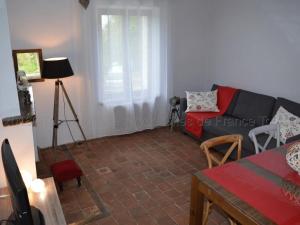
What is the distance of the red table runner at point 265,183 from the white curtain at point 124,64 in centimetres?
260

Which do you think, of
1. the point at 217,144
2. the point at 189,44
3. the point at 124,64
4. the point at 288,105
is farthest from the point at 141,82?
the point at 217,144

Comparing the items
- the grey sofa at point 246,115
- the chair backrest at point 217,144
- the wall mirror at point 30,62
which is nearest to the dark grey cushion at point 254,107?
the grey sofa at point 246,115

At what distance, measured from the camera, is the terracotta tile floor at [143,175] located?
2582mm

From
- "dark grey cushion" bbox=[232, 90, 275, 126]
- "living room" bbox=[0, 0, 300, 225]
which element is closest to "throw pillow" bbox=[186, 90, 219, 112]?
"living room" bbox=[0, 0, 300, 225]

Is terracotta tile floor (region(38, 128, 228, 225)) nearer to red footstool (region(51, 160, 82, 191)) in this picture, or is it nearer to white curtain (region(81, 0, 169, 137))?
red footstool (region(51, 160, 82, 191))

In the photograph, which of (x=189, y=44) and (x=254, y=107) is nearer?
(x=254, y=107)

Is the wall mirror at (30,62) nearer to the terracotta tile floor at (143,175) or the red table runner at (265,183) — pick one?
the terracotta tile floor at (143,175)

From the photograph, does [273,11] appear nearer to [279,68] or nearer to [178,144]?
[279,68]

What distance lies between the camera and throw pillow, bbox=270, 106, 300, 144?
3084 millimetres

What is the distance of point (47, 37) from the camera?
3.62m

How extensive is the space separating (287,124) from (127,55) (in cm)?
240

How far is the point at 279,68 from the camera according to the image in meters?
3.70

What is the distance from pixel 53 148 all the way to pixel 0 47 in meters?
2.18

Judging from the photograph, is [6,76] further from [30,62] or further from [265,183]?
[265,183]
